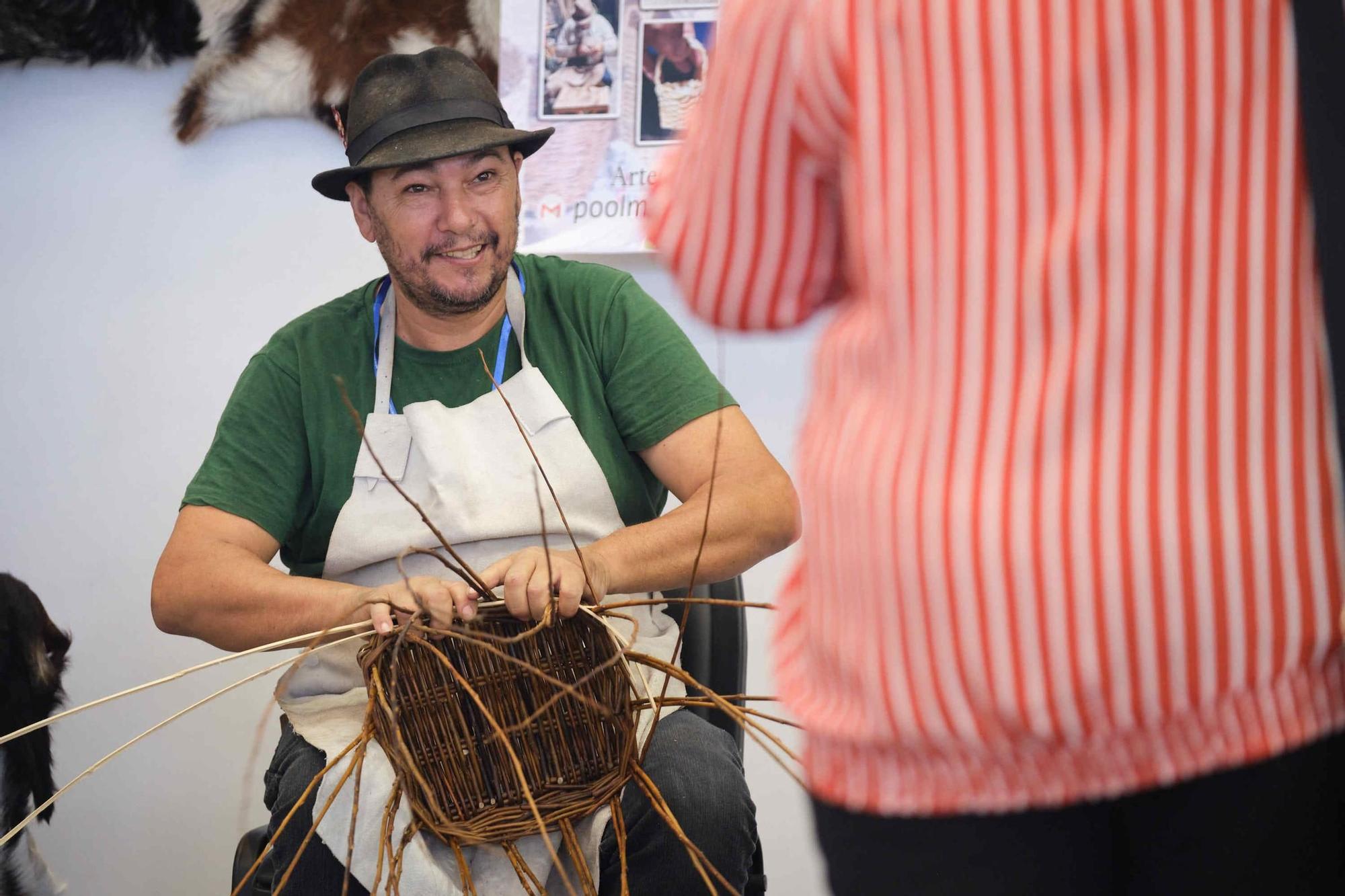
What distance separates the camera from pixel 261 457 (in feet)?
5.14

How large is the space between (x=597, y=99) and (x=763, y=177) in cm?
147

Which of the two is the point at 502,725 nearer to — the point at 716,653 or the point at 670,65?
the point at 716,653

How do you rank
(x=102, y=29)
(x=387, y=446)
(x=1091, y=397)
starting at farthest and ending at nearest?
1. (x=102, y=29)
2. (x=387, y=446)
3. (x=1091, y=397)

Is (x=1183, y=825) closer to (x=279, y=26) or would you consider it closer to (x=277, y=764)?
(x=277, y=764)

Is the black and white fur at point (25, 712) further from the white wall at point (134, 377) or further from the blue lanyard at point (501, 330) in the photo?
the blue lanyard at point (501, 330)

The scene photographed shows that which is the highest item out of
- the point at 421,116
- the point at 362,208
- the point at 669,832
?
the point at 421,116

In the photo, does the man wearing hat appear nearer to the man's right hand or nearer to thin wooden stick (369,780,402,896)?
the man's right hand

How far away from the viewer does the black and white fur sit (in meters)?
2.02

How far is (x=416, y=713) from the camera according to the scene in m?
1.00

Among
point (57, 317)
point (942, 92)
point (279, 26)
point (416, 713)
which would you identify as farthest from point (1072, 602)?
point (57, 317)

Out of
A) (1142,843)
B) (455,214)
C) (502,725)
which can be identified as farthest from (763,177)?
(455,214)

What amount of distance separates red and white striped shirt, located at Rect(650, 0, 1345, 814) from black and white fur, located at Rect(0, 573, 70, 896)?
190 centimetres

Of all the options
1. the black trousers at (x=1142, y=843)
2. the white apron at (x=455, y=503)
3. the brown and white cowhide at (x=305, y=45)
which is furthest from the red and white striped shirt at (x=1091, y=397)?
the brown and white cowhide at (x=305, y=45)

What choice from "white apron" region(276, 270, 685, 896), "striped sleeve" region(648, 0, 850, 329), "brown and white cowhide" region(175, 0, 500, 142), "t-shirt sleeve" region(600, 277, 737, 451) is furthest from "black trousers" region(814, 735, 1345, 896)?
"brown and white cowhide" region(175, 0, 500, 142)
